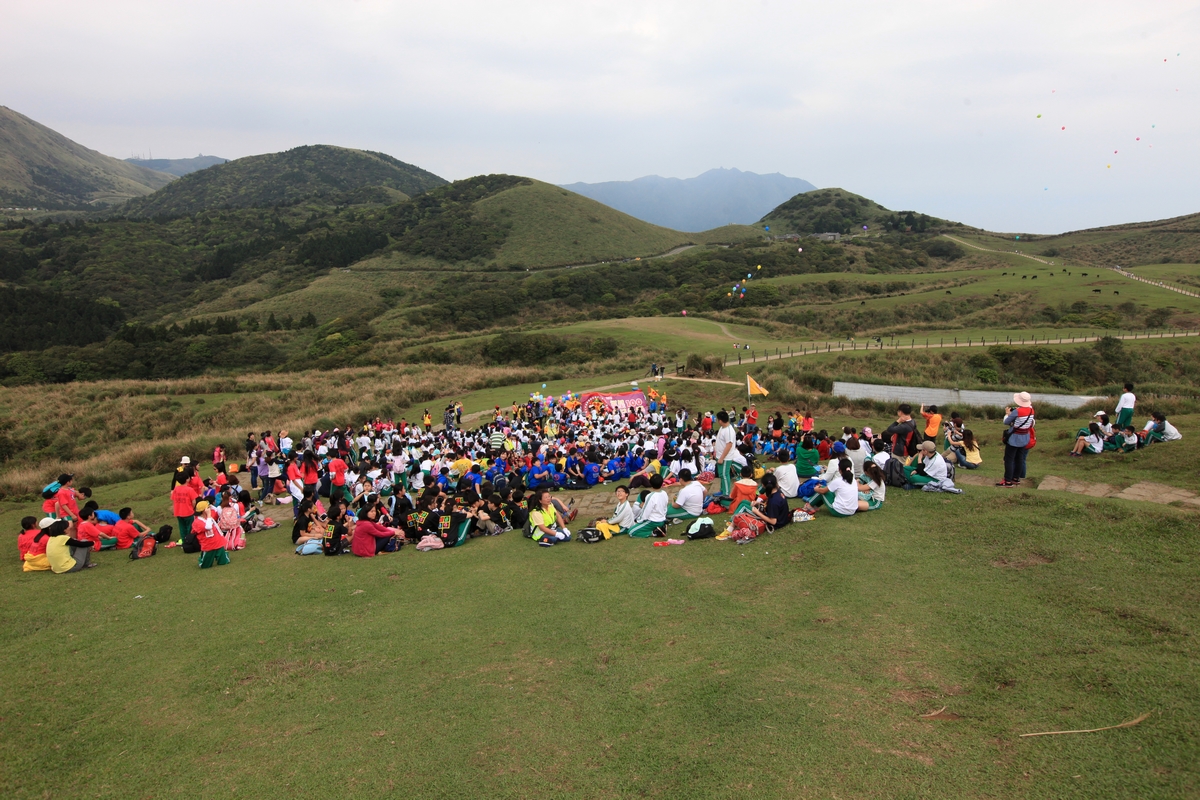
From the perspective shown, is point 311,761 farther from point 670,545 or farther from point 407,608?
point 670,545

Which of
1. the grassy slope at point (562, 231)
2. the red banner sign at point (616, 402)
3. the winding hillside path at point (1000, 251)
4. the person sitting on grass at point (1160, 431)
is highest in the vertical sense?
the grassy slope at point (562, 231)

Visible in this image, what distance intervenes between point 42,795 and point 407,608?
3.56 metres

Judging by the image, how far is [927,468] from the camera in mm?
10109

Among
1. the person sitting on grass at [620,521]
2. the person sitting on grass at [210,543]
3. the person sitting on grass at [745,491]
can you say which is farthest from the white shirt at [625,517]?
the person sitting on grass at [210,543]

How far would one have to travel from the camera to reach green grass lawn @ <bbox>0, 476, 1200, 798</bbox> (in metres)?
4.24

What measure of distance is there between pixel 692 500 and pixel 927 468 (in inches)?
154

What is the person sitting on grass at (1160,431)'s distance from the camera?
11422 millimetres

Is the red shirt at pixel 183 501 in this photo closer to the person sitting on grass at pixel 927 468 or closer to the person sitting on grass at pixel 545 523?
the person sitting on grass at pixel 545 523

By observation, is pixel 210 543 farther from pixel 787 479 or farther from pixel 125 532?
pixel 787 479

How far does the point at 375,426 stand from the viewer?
757 inches

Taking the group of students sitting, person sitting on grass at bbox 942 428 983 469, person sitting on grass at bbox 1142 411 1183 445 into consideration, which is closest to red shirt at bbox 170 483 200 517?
the group of students sitting

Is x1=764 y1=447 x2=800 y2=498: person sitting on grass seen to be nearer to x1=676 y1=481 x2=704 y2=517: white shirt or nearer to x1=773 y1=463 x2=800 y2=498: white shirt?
x1=773 y1=463 x2=800 y2=498: white shirt

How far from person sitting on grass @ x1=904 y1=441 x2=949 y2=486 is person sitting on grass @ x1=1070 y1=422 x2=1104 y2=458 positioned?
154 inches

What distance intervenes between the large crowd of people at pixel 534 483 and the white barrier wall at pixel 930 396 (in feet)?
28.8
